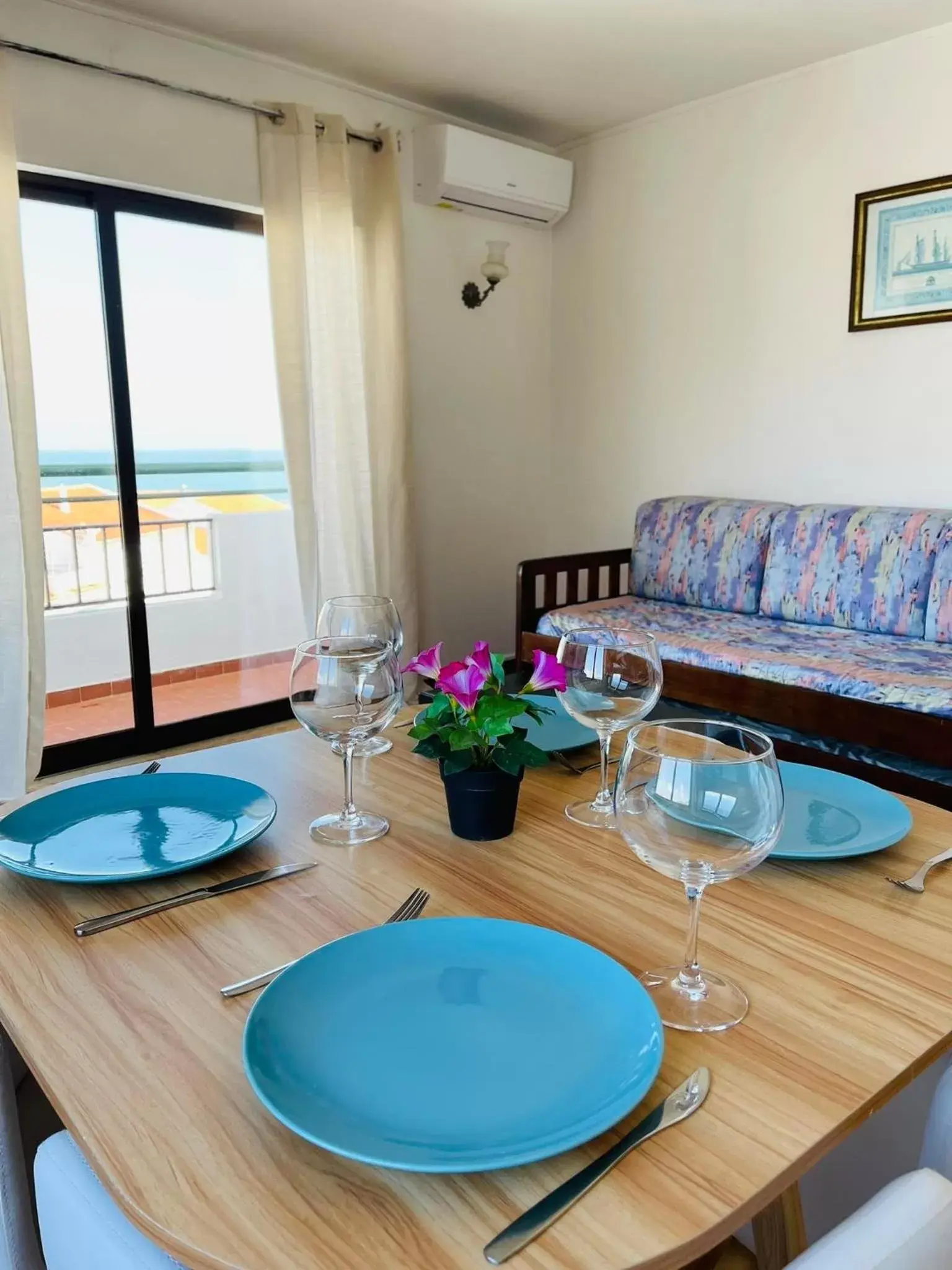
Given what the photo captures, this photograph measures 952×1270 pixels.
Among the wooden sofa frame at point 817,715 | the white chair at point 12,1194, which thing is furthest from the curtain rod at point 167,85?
the white chair at point 12,1194

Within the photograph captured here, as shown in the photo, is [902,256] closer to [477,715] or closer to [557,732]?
[557,732]

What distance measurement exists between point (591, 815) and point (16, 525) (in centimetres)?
224

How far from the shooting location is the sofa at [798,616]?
2.36 metres

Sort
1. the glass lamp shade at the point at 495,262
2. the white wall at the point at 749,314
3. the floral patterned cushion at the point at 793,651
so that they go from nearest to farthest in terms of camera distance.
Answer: the floral patterned cushion at the point at 793,651
the white wall at the point at 749,314
the glass lamp shade at the point at 495,262

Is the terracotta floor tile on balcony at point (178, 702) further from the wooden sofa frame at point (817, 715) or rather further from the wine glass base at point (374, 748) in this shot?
the wine glass base at point (374, 748)

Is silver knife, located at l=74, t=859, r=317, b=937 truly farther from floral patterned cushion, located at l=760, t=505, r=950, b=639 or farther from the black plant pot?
floral patterned cushion, located at l=760, t=505, r=950, b=639

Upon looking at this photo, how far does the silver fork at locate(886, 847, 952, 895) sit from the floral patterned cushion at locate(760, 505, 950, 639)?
2129 mm

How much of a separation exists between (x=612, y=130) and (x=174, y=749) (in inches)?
122

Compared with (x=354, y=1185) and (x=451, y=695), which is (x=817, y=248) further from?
(x=354, y=1185)

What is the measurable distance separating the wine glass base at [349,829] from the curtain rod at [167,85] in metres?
2.65

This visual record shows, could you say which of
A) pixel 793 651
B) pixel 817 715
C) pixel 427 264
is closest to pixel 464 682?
pixel 817 715

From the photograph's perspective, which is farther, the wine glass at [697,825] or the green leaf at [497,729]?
the green leaf at [497,729]

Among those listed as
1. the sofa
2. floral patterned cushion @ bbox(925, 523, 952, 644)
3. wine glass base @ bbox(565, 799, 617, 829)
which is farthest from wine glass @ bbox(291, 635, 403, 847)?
floral patterned cushion @ bbox(925, 523, 952, 644)

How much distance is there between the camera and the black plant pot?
938 mm
